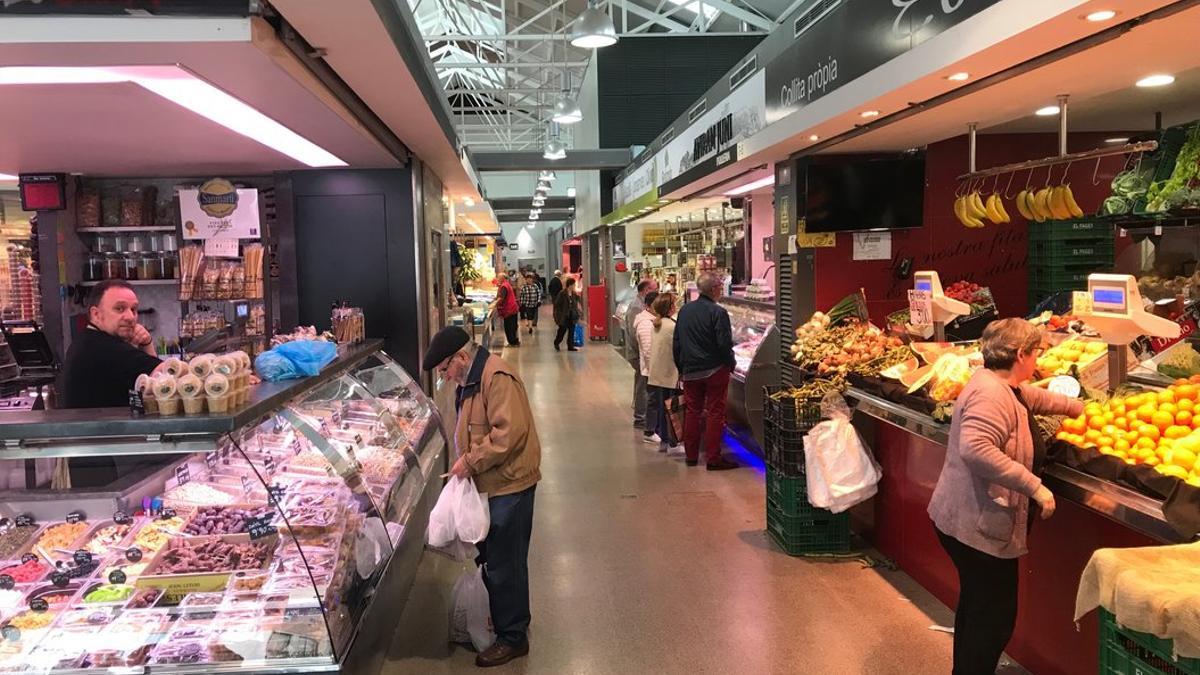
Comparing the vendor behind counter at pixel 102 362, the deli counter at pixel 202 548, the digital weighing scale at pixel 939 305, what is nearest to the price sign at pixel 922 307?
the digital weighing scale at pixel 939 305

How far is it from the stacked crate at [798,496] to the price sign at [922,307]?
0.91m

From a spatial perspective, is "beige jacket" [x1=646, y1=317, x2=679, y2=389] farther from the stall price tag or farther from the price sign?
the stall price tag

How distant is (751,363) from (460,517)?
423 centimetres

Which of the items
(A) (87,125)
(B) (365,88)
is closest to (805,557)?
(B) (365,88)

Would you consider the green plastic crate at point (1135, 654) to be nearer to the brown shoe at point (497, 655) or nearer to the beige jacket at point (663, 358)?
the brown shoe at point (497, 655)

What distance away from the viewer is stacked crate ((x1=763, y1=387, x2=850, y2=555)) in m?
5.33

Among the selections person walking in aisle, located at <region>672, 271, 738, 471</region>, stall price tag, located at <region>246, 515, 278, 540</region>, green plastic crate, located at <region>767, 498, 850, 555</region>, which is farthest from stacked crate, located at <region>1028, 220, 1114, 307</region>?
stall price tag, located at <region>246, 515, 278, 540</region>

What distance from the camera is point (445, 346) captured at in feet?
13.2

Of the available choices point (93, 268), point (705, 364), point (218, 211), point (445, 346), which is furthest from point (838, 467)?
point (93, 268)

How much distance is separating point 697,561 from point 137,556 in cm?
322

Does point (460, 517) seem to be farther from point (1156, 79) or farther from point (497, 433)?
point (1156, 79)

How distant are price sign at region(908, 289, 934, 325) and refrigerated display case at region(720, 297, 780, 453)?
176 centimetres

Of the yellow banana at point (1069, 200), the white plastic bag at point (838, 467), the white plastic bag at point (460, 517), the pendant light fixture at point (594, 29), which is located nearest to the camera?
the white plastic bag at point (460, 517)

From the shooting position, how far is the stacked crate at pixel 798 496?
17.5ft
